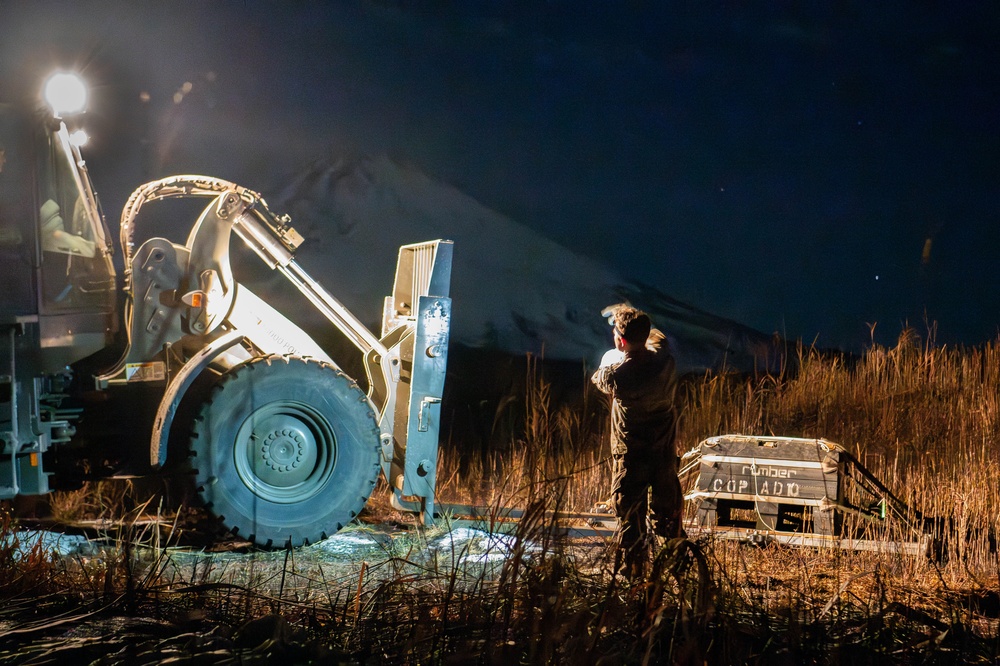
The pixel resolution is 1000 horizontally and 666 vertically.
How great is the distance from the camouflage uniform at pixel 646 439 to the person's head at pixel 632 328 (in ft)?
0.17

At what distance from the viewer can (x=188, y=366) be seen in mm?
5426

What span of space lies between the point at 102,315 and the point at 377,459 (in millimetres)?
1845

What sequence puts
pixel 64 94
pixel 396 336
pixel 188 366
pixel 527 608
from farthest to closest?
pixel 396 336
pixel 188 366
pixel 64 94
pixel 527 608

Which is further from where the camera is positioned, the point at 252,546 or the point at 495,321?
the point at 495,321

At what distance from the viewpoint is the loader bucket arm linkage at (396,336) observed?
594 centimetres

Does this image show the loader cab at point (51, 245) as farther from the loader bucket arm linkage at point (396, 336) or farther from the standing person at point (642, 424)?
the standing person at point (642, 424)

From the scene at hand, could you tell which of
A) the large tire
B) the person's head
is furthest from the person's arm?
the large tire

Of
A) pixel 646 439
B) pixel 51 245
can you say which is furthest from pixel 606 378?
pixel 51 245

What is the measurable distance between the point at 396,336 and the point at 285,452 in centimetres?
113

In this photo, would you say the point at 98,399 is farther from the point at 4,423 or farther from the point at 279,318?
the point at 279,318

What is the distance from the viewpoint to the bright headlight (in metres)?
5.23

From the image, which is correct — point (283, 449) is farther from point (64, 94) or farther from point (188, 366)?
point (64, 94)

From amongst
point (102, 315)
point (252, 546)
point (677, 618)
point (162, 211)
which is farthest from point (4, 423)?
point (162, 211)

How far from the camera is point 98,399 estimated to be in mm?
5605
